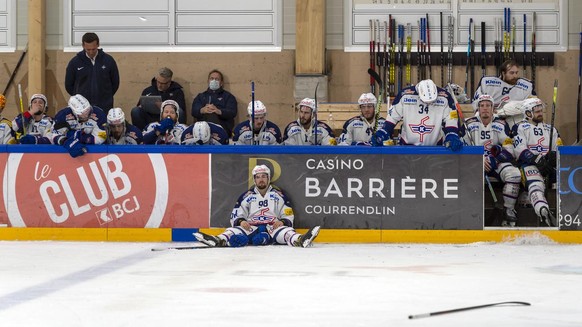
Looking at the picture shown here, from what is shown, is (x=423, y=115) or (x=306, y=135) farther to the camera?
(x=306, y=135)

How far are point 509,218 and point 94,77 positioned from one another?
6.23 metres

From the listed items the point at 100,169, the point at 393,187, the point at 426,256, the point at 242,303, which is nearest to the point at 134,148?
the point at 100,169

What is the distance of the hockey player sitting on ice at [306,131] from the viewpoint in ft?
43.4

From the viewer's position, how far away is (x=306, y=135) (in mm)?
13336

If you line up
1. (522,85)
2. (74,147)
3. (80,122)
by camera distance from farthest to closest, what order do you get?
(522,85), (80,122), (74,147)

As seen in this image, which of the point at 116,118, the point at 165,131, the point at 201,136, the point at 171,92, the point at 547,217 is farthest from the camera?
the point at 171,92

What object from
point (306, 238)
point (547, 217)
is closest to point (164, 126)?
point (306, 238)

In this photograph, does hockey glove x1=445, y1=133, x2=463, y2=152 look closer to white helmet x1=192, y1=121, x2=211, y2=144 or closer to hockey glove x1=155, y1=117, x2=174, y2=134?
white helmet x1=192, y1=121, x2=211, y2=144

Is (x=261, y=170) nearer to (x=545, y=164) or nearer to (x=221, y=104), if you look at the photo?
(x=545, y=164)

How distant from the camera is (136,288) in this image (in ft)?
25.3

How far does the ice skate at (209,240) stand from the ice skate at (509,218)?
3.07 m

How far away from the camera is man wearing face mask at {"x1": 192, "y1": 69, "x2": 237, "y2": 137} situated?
1564 centimetres

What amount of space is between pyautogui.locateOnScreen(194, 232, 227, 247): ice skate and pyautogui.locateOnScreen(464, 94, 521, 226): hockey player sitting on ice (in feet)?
9.89

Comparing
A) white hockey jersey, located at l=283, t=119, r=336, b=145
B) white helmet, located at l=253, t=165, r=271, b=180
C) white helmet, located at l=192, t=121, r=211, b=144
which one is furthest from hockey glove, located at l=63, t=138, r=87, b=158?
white hockey jersey, located at l=283, t=119, r=336, b=145
